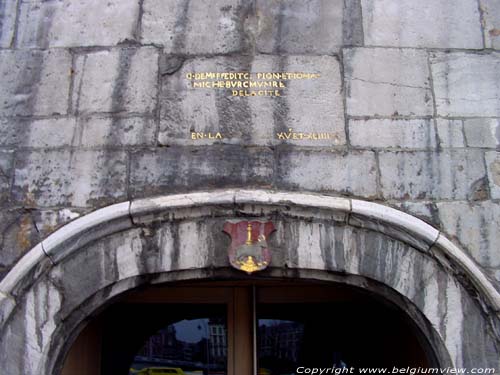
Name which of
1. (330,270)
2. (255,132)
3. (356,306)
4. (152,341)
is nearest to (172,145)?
(255,132)

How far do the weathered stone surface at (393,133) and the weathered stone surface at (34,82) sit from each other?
178 centimetres

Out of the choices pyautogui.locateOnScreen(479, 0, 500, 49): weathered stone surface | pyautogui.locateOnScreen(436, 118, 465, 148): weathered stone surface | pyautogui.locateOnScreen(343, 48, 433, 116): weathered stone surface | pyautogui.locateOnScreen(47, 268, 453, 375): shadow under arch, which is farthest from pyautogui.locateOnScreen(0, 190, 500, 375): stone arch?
pyautogui.locateOnScreen(479, 0, 500, 49): weathered stone surface

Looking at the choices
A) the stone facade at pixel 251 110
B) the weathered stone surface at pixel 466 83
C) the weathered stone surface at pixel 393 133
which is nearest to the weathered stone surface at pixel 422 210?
the stone facade at pixel 251 110

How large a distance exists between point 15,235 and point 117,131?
2.73 feet

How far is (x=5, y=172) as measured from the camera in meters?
3.61

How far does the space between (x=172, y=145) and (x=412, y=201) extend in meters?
1.43

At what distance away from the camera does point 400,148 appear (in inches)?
142

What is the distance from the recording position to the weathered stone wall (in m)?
3.52

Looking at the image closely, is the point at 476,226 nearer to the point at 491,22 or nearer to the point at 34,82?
the point at 491,22

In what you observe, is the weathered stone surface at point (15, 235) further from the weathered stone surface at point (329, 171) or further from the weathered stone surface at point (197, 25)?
the weathered stone surface at point (329, 171)

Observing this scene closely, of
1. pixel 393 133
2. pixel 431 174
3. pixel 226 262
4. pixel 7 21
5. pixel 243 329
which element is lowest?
pixel 243 329

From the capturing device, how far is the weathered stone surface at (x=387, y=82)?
12.1 ft

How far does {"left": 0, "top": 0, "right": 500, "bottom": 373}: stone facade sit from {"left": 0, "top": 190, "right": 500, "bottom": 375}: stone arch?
4 cm

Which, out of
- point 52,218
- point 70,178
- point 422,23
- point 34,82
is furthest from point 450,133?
point 34,82
